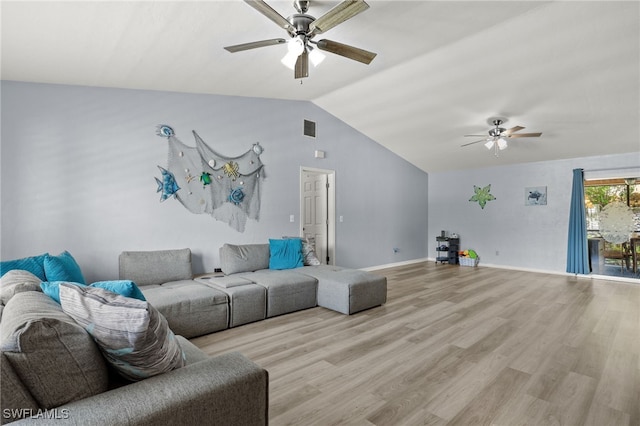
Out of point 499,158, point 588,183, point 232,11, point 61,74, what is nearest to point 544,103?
point 499,158

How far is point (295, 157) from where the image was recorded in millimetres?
5547

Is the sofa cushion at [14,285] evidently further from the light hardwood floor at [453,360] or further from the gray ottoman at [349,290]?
the gray ottoman at [349,290]

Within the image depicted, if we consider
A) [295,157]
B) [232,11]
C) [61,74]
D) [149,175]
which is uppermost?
[232,11]

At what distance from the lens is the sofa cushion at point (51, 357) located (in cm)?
99

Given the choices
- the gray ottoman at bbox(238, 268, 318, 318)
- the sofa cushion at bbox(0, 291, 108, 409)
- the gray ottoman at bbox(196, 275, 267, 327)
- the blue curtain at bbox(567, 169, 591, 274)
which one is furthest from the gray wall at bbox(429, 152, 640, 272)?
the sofa cushion at bbox(0, 291, 108, 409)

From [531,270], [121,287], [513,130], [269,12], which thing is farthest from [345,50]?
[531,270]

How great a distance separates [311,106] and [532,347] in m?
4.86

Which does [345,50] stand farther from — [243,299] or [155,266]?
[155,266]

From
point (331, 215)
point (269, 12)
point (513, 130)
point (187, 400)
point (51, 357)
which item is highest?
point (269, 12)

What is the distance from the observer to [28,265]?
2.85 metres

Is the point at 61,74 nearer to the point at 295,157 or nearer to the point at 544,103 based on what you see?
the point at 295,157

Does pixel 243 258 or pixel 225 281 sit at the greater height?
pixel 243 258

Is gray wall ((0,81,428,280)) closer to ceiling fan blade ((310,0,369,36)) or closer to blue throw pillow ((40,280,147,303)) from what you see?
blue throw pillow ((40,280,147,303))

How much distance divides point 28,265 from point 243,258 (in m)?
2.22
